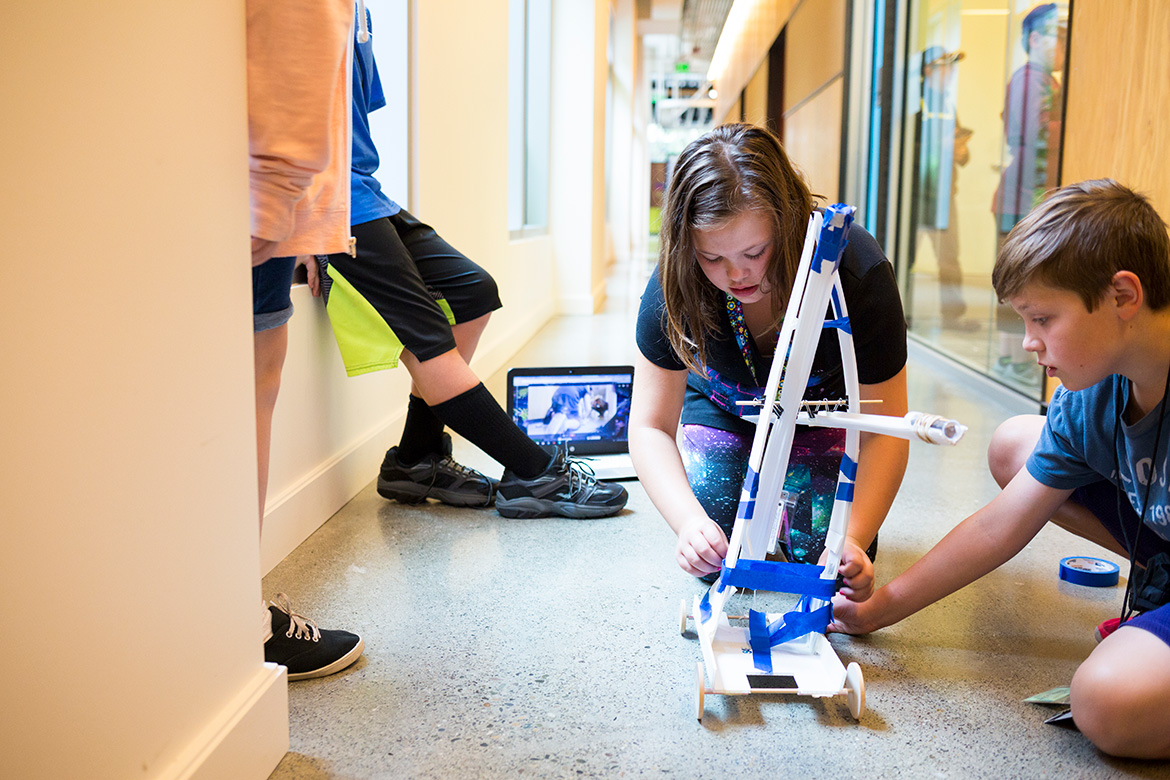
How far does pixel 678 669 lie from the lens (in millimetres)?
1321

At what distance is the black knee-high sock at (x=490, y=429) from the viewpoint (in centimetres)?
191

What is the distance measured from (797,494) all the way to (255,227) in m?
1.07

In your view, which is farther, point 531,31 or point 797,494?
point 531,31

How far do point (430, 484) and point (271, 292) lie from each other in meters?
0.91

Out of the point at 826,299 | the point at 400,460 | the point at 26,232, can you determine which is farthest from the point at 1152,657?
the point at 400,460

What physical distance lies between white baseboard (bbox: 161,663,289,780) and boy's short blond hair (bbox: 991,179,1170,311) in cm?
100

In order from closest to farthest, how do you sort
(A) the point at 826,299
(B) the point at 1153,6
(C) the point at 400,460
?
(A) the point at 826,299, (C) the point at 400,460, (B) the point at 1153,6

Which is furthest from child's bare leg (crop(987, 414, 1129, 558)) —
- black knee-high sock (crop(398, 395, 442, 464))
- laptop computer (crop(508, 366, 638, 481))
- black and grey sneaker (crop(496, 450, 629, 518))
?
black knee-high sock (crop(398, 395, 442, 464))

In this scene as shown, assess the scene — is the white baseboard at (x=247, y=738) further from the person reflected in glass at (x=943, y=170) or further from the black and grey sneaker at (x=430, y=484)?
the person reflected in glass at (x=943, y=170)

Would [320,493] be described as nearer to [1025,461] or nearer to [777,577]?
[777,577]

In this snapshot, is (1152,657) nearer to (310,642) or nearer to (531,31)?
(310,642)

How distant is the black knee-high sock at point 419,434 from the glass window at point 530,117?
11.6 ft

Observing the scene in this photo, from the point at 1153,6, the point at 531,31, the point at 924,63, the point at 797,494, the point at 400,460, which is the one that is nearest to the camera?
the point at 797,494

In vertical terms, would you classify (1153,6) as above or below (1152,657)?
above
